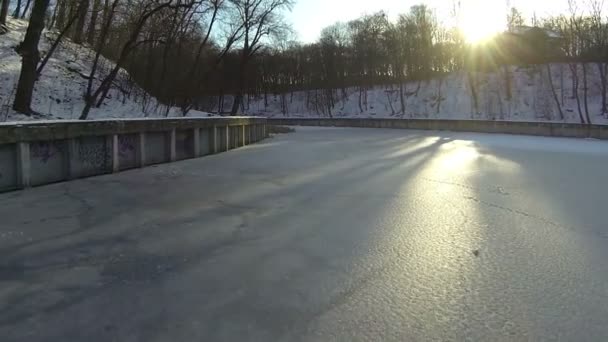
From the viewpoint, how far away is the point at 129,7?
24578 mm

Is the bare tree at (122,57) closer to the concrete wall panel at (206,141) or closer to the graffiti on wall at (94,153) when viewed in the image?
the concrete wall panel at (206,141)

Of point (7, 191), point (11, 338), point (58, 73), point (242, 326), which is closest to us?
point (11, 338)

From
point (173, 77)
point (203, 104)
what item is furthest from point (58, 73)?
point (203, 104)

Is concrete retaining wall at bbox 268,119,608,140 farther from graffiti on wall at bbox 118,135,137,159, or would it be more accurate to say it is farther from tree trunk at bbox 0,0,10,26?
tree trunk at bbox 0,0,10,26

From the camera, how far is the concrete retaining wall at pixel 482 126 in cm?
2677

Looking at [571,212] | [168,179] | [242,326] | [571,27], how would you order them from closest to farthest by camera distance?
[242,326] < [571,212] < [168,179] < [571,27]

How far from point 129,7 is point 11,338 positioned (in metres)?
24.0

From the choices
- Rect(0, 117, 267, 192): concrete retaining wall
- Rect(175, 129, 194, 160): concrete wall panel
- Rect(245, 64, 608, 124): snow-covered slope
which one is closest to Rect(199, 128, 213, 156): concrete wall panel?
Rect(0, 117, 267, 192): concrete retaining wall

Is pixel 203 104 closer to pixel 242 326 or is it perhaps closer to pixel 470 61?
pixel 470 61

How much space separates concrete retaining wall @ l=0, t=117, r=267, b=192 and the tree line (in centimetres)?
558

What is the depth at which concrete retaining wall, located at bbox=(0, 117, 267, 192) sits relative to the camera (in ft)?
31.0

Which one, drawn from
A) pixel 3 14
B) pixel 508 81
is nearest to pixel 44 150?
pixel 3 14

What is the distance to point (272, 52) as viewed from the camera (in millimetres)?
→ 70750

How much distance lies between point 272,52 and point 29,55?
186ft
